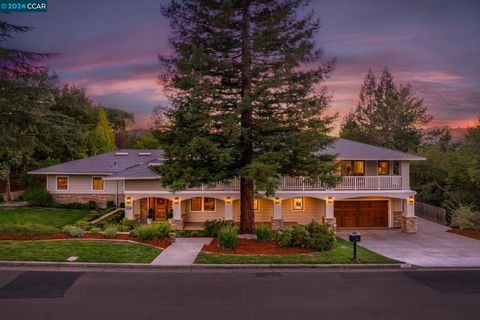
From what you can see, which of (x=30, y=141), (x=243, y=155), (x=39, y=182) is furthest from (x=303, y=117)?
(x=39, y=182)

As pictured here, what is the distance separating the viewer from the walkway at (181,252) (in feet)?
47.5

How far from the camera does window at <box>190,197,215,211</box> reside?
27.2 meters

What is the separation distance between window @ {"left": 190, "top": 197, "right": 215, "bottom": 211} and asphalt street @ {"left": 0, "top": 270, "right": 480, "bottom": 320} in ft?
45.6

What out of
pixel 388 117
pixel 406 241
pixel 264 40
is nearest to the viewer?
pixel 264 40

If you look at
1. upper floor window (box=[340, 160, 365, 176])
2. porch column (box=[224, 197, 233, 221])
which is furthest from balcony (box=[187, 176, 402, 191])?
upper floor window (box=[340, 160, 365, 176])

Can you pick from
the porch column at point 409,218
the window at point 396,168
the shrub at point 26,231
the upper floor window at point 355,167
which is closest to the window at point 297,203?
the upper floor window at point 355,167

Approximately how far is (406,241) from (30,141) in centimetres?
2016

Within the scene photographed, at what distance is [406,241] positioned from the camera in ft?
69.9

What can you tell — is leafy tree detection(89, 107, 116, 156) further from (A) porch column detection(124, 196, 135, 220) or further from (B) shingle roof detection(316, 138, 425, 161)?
(B) shingle roof detection(316, 138, 425, 161)

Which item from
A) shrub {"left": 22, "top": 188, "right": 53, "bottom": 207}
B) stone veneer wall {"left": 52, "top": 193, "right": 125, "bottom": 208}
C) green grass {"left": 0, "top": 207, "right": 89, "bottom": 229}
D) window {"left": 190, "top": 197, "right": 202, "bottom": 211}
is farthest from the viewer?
stone veneer wall {"left": 52, "top": 193, "right": 125, "bottom": 208}

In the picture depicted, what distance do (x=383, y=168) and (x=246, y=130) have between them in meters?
13.5

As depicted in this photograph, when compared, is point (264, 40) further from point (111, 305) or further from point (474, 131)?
point (474, 131)

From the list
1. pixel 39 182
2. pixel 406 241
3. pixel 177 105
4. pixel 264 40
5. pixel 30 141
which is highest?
pixel 264 40

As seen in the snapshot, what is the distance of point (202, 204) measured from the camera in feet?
89.3
